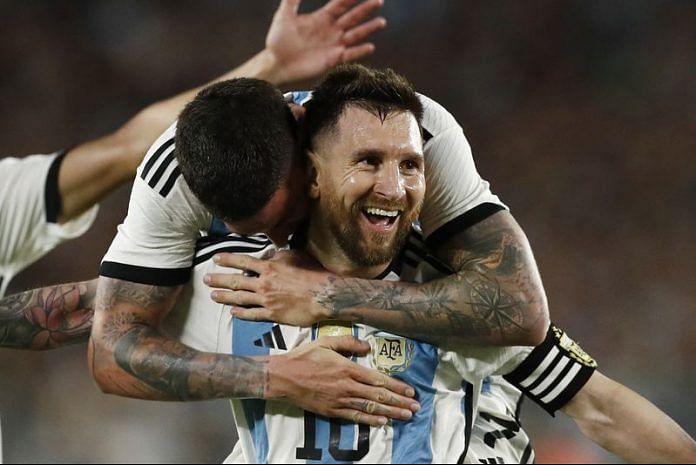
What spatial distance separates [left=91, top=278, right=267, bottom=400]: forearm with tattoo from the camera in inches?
74.7

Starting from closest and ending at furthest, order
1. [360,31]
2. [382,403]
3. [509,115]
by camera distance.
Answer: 1. [382,403]
2. [360,31]
3. [509,115]

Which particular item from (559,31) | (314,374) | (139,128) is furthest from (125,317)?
Answer: (559,31)

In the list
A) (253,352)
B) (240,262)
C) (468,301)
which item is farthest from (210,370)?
→ (468,301)

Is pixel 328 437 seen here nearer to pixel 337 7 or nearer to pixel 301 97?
pixel 301 97

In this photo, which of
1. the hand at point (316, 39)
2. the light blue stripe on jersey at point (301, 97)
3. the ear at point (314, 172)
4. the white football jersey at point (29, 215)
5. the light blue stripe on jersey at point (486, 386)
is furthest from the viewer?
the white football jersey at point (29, 215)

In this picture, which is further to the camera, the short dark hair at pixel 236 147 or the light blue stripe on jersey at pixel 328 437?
the light blue stripe on jersey at pixel 328 437

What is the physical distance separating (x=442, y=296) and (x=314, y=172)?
0.36 metres

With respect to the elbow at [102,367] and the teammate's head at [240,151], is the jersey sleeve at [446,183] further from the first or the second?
the elbow at [102,367]

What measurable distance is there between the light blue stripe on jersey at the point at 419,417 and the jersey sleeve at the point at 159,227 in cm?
51

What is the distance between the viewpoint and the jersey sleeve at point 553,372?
6.59 ft

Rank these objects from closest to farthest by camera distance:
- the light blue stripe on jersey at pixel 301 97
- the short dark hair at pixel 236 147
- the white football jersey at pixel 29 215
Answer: the short dark hair at pixel 236 147 → the light blue stripe on jersey at pixel 301 97 → the white football jersey at pixel 29 215

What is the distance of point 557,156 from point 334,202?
3760 mm

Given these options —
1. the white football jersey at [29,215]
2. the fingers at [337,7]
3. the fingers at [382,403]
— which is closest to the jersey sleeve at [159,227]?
the fingers at [382,403]

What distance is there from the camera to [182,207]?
1929 mm
